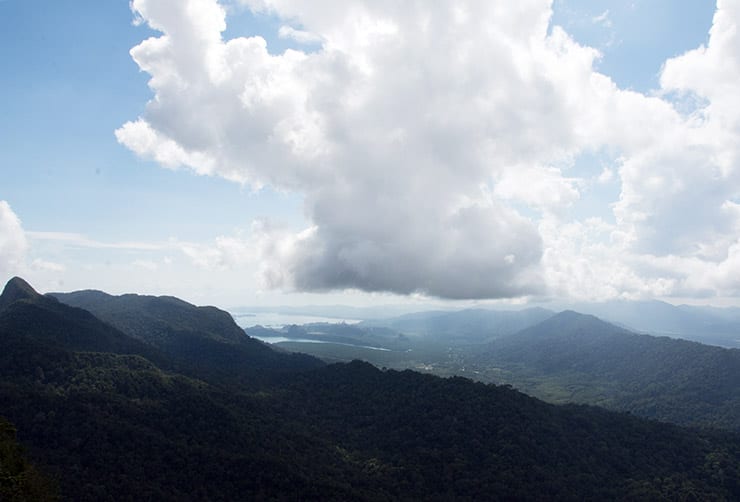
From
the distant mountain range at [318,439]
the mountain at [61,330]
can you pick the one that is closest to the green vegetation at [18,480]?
the distant mountain range at [318,439]

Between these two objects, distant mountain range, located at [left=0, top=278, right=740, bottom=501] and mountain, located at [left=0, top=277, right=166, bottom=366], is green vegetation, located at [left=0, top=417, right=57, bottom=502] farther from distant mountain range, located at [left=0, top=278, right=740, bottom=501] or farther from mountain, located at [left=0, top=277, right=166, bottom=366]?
mountain, located at [left=0, top=277, right=166, bottom=366]

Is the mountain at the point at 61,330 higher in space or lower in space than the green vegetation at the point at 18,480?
higher

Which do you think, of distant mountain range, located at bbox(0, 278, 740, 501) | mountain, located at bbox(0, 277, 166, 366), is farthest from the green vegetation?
mountain, located at bbox(0, 277, 166, 366)

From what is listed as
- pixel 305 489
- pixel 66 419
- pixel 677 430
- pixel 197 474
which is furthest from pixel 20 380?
pixel 677 430

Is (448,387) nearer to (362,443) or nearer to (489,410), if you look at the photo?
(489,410)

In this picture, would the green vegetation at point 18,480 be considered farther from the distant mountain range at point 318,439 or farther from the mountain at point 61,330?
the mountain at point 61,330

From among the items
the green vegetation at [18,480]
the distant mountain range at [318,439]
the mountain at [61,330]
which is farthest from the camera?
the mountain at [61,330]

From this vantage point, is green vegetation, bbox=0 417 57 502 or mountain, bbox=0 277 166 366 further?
mountain, bbox=0 277 166 366

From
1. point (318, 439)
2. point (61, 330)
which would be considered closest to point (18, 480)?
point (318, 439)

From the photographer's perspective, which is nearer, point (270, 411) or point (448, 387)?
point (270, 411)
